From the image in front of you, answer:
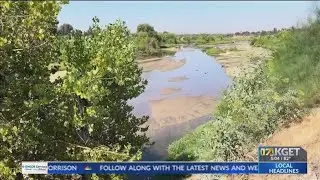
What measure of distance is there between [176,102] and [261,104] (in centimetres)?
3619

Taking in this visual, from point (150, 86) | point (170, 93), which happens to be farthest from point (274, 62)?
point (150, 86)

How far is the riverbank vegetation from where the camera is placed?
67.2 feet

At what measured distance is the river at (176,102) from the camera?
41.0m

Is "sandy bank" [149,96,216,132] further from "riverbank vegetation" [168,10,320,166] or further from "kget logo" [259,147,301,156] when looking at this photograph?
"kget logo" [259,147,301,156]

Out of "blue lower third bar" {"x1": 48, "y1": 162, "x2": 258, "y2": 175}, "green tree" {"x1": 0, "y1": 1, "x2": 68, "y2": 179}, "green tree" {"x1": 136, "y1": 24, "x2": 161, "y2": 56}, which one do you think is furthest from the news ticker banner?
"green tree" {"x1": 136, "y1": 24, "x2": 161, "y2": 56}

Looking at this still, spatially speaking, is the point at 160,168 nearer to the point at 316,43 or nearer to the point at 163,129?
the point at 316,43

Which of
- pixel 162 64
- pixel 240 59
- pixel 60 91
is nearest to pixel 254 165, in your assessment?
pixel 60 91

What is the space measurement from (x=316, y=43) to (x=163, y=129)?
1861 cm

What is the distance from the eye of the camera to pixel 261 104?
22984 mm

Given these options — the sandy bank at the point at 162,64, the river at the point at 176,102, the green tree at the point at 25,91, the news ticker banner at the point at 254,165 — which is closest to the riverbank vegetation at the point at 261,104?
the river at the point at 176,102

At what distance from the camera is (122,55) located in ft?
63.8

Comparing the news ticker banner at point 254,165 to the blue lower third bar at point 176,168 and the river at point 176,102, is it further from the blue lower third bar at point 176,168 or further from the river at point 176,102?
the river at point 176,102

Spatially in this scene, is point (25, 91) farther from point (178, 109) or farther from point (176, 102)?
point (176, 102)

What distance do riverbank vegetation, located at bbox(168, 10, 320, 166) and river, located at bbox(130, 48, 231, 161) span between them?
198 inches
